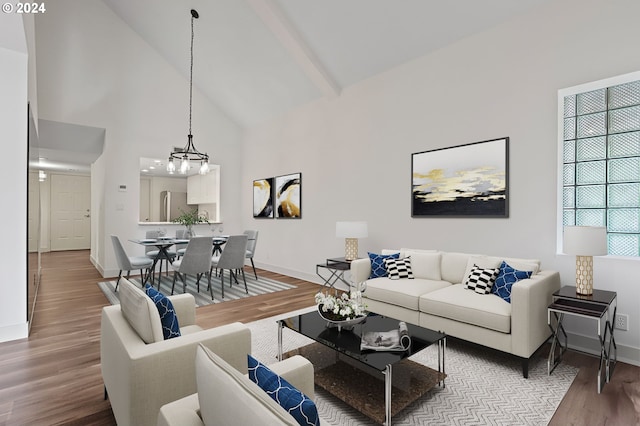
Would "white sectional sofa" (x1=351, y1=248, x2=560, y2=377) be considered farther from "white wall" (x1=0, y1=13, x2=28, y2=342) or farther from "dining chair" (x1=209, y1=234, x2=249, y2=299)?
"white wall" (x1=0, y1=13, x2=28, y2=342)

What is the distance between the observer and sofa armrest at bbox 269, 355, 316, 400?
137 cm

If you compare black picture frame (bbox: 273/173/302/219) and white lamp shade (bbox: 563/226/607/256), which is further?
black picture frame (bbox: 273/173/302/219)

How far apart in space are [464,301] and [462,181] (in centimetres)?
157

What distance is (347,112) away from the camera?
524cm

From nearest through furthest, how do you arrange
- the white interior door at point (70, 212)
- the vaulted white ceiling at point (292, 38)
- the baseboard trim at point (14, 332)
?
the baseboard trim at point (14, 332)
the vaulted white ceiling at point (292, 38)
the white interior door at point (70, 212)

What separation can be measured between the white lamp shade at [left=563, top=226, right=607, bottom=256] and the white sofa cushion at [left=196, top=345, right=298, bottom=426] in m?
2.72

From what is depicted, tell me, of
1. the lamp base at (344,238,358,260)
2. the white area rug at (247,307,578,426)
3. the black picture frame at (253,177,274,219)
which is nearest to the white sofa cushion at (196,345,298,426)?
the white area rug at (247,307,578,426)

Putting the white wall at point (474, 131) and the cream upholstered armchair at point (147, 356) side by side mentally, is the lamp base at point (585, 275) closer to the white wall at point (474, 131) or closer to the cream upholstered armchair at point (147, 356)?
the white wall at point (474, 131)

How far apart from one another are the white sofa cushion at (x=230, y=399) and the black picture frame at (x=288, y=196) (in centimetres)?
519

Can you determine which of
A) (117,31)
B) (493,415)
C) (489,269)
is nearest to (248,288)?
(489,269)

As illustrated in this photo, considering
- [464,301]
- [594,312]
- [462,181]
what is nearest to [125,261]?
[464,301]

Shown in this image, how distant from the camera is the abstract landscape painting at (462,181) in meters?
3.56

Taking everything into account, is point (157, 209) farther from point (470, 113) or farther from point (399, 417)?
point (399, 417)

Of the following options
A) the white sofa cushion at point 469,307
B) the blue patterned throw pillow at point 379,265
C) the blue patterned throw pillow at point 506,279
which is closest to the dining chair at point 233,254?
the blue patterned throw pillow at point 379,265
